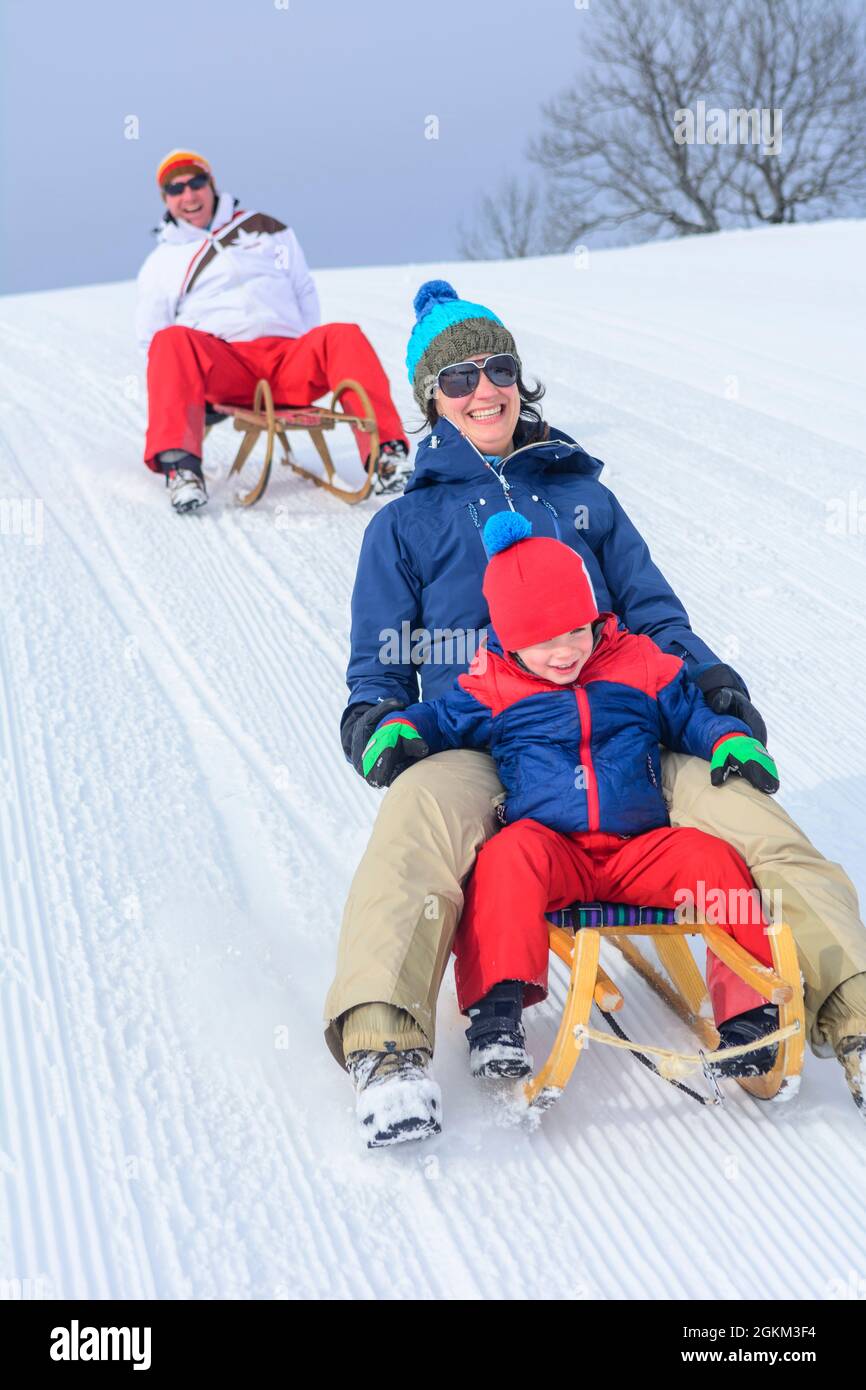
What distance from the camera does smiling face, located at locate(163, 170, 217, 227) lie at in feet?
15.0

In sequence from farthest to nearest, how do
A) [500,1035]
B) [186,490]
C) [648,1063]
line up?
[186,490]
[648,1063]
[500,1035]

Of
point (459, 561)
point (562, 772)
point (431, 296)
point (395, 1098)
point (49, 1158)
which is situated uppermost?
point (431, 296)

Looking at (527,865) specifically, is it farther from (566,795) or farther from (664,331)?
(664,331)

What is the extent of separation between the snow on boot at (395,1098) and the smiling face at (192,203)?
3682mm

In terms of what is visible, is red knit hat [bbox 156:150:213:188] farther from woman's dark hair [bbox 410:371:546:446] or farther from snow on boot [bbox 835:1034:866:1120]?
snow on boot [bbox 835:1034:866:1120]

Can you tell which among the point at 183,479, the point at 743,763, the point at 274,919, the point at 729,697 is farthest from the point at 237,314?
the point at 743,763

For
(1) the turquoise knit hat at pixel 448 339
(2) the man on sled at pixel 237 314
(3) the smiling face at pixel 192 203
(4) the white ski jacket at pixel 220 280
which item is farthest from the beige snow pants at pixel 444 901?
(3) the smiling face at pixel 192 203

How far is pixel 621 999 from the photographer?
5.70 ft

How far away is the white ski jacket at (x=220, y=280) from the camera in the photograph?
4.60 meters

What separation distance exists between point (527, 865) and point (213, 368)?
3098 millimetres

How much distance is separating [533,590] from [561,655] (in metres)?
0.10

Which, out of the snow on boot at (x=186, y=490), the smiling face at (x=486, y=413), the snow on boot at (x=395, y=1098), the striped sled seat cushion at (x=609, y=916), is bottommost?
the snow on boot at (x=395, y=1098)

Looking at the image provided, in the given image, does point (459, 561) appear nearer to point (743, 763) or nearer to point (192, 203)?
point (743, 763)

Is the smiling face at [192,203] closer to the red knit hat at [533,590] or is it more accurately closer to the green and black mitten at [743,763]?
the red knit hat at [533,590]
